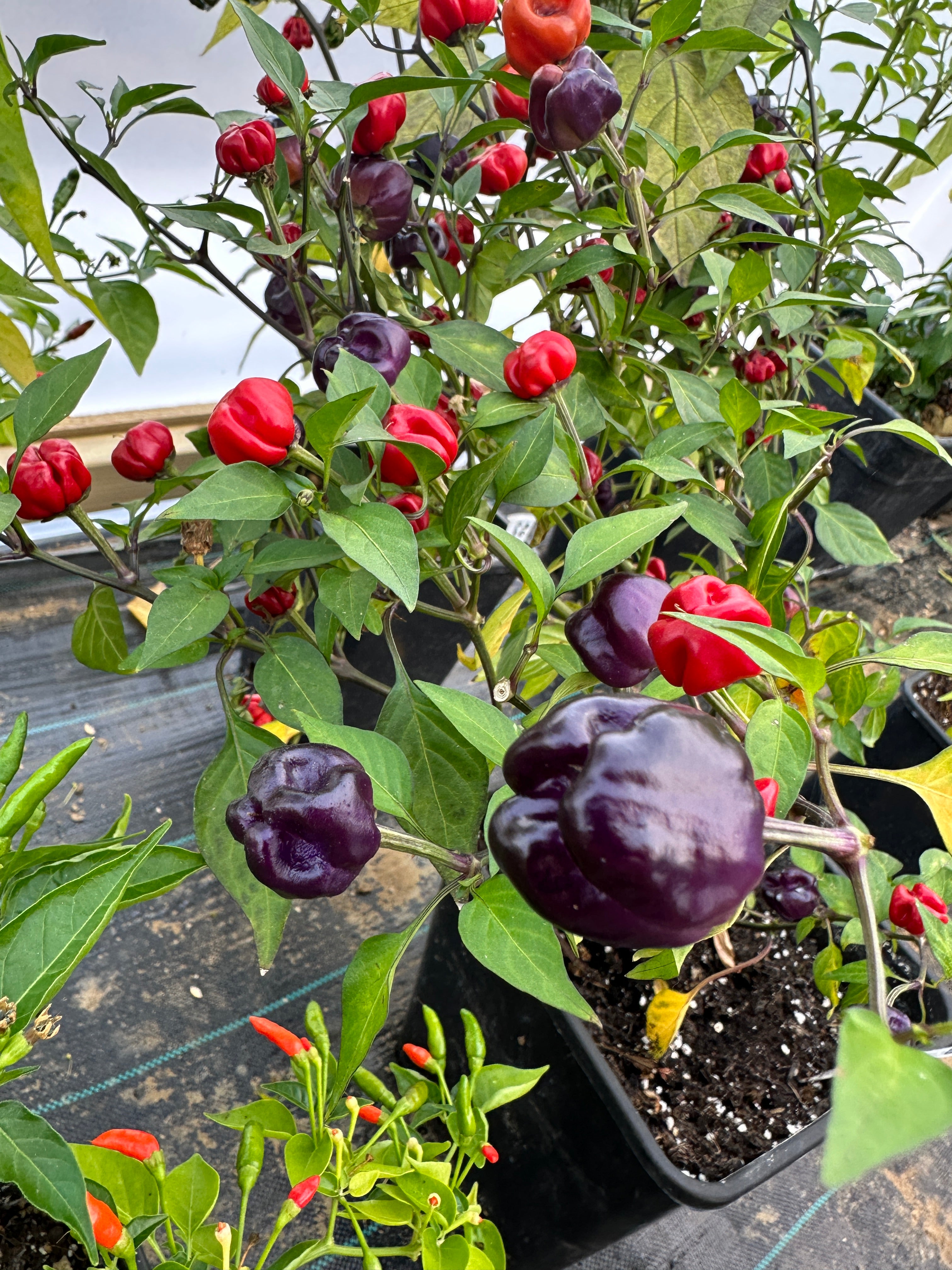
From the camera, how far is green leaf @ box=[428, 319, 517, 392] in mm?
453

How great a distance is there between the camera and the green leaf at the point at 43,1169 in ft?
0.87

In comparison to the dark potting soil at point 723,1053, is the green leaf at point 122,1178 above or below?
above

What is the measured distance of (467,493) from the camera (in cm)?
35

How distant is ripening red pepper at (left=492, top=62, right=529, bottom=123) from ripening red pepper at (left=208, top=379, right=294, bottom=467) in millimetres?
311

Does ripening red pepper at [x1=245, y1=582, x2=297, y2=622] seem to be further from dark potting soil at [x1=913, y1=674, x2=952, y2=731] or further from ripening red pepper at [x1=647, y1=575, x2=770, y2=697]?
dark potting soil at [x1=913, y1=674, x2=952, y2=731]

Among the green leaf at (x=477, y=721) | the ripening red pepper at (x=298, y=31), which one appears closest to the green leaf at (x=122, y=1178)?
the green leaf at (x=477, y=721)

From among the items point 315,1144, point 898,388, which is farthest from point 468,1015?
point 898,388

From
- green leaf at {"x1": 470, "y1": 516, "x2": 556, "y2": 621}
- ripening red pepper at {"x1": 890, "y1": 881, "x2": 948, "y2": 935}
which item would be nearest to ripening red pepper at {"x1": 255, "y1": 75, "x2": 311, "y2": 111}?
green leaf at {"x1": 470, "y1": 516, "x2": 556, "y2": 621}

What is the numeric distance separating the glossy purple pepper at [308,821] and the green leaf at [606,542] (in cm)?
11

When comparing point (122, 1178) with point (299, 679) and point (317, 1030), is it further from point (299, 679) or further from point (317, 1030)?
point (299, 679)

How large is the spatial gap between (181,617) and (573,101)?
0.96 feet

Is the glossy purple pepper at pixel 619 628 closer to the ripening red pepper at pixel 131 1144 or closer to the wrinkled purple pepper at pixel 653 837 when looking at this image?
the wrinkled purple pepper at pixel 653 837

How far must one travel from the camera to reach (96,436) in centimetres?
109

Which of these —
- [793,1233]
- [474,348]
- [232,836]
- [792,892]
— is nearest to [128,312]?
[474,348]
